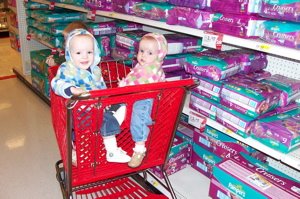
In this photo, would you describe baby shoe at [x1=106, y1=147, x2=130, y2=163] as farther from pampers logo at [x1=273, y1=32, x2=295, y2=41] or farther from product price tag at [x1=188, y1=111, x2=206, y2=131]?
pampers logo at [x1=273, y1=32, x2=295, y2=41]

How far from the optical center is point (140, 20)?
2072 mm

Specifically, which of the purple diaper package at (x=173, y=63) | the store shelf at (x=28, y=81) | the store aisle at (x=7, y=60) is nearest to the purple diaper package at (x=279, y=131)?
the purple diaper package at (x=173, y=63)

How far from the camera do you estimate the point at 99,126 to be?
140 centimetres

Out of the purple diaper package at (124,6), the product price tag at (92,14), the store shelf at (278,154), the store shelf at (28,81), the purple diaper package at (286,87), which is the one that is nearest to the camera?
the store shelf at (278,154)

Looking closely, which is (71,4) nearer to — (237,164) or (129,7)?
(129,7)

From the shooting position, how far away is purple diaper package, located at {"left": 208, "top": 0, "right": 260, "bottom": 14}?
4.87 ft

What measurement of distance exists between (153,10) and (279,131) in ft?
3.37

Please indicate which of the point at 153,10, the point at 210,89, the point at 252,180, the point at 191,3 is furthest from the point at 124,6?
the point at 252,180

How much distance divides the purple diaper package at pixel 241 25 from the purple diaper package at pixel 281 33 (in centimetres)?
3

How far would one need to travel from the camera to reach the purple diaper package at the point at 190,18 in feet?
5.49

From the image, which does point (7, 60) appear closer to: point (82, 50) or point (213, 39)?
point (82, 50)

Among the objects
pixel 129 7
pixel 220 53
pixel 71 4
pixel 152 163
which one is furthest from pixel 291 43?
pixel 71 4

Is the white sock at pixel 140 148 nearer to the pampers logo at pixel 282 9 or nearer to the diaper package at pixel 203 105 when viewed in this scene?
the diaper package at pixel 203 105

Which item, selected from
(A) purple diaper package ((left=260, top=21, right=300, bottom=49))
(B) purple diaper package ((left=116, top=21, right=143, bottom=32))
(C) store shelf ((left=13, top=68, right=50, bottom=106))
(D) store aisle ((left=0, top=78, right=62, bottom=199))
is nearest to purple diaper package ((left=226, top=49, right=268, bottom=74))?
(A) purple diaper package ((left=260, top=21, right=300, bottom=49))
